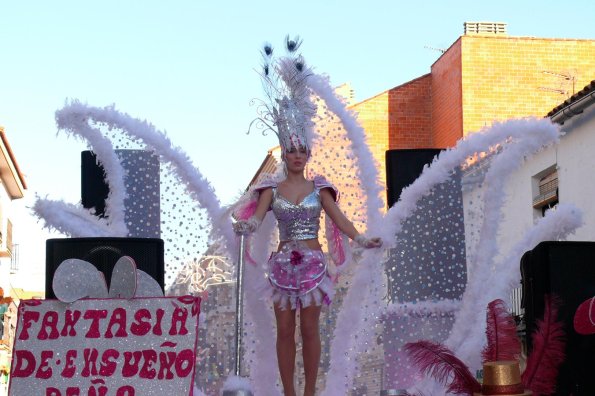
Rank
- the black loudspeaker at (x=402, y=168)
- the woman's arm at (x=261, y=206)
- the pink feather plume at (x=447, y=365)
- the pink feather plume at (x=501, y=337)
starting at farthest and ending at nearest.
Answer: the black loudspeaker at (x=402, y=168) → the woman's arm at (x=261, y=206) → the pink feather plume at (x=501, y=337) → the pink feather plume at (x=447, y=365)

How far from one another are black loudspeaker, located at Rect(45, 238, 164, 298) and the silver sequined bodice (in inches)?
27.0

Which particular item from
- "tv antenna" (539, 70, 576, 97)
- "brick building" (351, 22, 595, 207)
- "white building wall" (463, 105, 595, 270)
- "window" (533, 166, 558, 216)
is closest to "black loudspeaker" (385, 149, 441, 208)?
"white building wall" (463, 105, 595, 270)

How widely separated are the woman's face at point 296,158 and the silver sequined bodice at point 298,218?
0.17 metres

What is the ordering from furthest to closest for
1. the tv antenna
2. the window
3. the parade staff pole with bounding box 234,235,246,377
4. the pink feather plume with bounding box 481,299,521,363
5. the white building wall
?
the tv antenna
the window
the white building wall
the parade staff pole with bounding box 234,235,246,377
the pink feather plume with bounding box 481,299,521,363

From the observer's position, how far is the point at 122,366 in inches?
196

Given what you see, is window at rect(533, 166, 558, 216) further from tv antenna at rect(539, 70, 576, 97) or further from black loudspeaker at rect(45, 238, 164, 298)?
black loudspeaker at rect(45, 238, 164, 298)

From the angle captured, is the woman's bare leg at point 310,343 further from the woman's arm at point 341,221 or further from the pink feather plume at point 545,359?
the pink feather plume at point 545,359

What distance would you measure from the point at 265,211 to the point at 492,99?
1669 cm

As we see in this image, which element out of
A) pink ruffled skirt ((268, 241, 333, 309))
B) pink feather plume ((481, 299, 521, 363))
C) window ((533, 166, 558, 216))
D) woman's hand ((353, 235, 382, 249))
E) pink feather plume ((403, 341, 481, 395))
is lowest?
pink feather plume ((403, 341, 481, 395))

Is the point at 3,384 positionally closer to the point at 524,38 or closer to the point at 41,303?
the point at 524,38

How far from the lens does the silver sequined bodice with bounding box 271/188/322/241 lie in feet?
20.6

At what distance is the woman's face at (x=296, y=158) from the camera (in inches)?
247

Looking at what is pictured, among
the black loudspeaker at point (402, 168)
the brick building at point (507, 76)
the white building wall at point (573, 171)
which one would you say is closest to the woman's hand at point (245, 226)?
the black loudspeaker at point (402, 168)

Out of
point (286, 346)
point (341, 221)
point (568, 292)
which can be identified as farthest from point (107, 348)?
point (568, 292)
